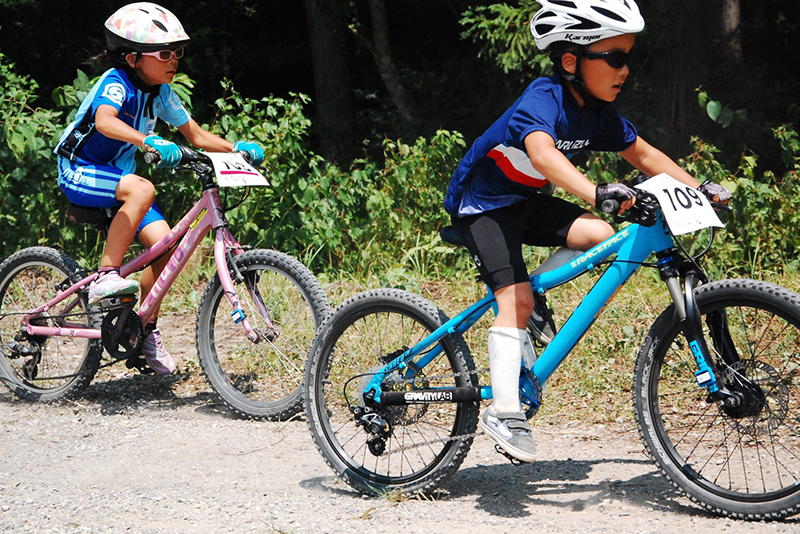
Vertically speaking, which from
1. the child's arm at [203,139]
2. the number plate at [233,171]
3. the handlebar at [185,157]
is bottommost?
the number plate at [233,171]

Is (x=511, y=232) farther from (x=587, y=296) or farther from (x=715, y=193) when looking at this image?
(x=715, y=193)

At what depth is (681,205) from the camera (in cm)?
319

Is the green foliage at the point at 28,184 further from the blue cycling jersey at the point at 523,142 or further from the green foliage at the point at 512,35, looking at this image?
the blue cycling jersey at the point at 523,142

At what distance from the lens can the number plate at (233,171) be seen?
15.4ft

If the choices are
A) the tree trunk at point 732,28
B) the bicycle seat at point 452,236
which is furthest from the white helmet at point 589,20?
the tree trunk at point 732,28

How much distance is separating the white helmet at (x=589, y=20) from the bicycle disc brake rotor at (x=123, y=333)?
9.57 feet

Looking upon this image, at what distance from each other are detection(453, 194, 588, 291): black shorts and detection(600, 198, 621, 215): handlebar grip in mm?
498

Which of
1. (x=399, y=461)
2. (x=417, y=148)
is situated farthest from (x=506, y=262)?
(x=417, y=148)

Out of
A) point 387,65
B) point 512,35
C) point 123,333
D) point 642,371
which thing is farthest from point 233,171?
point 387,65

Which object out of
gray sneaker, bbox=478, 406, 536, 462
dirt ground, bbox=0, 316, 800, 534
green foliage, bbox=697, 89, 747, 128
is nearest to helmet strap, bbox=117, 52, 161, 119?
dirt ground, bbox=0, 316, 800, 534

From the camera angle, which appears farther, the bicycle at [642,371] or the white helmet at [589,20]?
the white helmet at [589,20]

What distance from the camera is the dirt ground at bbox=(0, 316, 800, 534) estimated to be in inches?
138

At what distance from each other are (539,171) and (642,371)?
846 millimetres

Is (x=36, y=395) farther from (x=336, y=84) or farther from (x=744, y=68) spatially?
(x=744, y=68)
